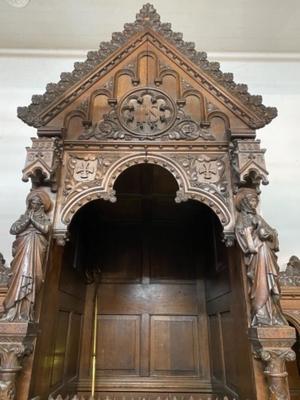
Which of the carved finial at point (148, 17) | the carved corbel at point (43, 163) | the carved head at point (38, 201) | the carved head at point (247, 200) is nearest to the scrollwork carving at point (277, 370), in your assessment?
the carved head at point (247, 200)

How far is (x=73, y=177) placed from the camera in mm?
2113

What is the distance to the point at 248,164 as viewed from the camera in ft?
6.58

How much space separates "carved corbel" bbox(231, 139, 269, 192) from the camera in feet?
6.51

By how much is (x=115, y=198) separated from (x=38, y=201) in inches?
20.9

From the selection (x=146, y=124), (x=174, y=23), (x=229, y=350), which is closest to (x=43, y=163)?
(x=146, y=124)

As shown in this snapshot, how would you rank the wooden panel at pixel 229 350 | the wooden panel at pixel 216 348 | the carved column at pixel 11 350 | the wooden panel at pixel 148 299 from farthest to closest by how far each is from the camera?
the wooden panel at pixel 148 299 < the wooden panel at pixel 216 348 < the wooden panel at pixel 229 350 < the carved column at pixel 11 350

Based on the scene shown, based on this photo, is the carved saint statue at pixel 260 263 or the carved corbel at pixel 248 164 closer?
the carved saint statue at pixel 260 263

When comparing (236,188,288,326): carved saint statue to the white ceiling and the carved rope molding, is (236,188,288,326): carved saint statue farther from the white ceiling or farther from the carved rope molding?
the white ceiling

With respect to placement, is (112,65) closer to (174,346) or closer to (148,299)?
(148,299)

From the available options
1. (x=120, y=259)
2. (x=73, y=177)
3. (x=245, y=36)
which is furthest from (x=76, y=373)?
(x=245, y=36)

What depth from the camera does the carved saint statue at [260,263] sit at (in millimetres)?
1693

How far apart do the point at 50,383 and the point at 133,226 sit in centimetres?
179

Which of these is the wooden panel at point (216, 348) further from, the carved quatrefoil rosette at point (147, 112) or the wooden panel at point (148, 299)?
the carved quatrefoil rosette at point (147, 112)

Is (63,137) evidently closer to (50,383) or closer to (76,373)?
(50,383)
